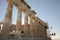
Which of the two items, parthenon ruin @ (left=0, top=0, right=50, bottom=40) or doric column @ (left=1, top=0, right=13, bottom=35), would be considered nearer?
doric column @ (left=1, top=0, right=13, bottom=35)

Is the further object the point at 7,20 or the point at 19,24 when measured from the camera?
the point at 19,24

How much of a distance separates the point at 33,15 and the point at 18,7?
219 inches

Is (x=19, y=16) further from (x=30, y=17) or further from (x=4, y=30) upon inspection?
(x=30, y=17)

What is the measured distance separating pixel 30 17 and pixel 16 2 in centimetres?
648

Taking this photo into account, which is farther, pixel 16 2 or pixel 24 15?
pixel 24 15

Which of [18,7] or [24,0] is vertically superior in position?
[24,0]

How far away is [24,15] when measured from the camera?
18406 millimetres

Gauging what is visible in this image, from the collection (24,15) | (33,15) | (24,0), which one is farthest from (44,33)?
(24,0)

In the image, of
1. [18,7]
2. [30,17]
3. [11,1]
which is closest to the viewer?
[11,1]

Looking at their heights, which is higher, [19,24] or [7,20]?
[7,20]

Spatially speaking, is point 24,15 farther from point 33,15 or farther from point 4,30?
point 4,30

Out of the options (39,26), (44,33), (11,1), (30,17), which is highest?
(11,1)

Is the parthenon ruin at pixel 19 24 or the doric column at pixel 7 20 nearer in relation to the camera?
the doric column at pixel 7 20

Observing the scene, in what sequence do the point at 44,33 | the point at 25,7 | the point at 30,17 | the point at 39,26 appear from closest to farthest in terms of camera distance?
the point at 25,7, the point at 30,17, the point at 39,26, the point at 44,33
